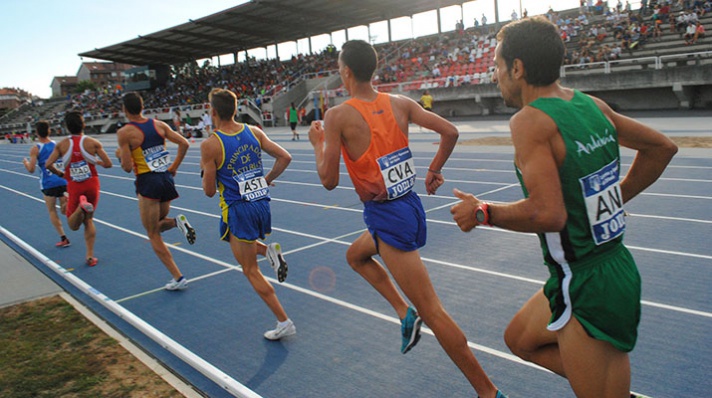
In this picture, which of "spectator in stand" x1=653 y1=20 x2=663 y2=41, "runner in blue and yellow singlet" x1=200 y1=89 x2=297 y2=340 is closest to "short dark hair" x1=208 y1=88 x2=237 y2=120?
"runner in blue and yellow singlet" x1=200 y1=89 x2=297 y2=340

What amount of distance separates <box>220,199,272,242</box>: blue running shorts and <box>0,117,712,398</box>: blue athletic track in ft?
2.90

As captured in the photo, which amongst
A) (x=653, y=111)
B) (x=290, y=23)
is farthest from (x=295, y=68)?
(x=653, y=111)

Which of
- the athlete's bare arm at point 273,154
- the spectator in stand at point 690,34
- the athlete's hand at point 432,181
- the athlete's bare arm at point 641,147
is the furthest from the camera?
the spectator in stand at point 690,34

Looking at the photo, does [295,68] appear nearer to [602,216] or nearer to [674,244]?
[674,244]

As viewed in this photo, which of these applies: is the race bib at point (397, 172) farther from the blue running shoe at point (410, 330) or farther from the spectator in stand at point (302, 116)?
the spectator in stand at point (302, 116)

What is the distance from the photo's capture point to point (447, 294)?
5.09 m

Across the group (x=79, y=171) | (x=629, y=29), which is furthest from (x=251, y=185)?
(x=629, y=29)

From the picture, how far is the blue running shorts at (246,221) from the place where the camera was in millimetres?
4371

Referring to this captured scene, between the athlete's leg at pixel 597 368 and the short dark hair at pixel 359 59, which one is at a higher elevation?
the short dark hair at pixel 359 59

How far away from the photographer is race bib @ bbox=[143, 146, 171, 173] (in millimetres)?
5672

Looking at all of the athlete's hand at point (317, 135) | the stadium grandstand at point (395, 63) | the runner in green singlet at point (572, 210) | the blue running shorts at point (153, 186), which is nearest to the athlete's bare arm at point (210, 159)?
the athlete's hand at point (317, 135)

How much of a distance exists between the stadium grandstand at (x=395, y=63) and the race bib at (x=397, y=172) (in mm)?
11495

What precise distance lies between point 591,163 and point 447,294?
10.7ft

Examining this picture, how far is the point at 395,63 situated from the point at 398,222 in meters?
36.0
